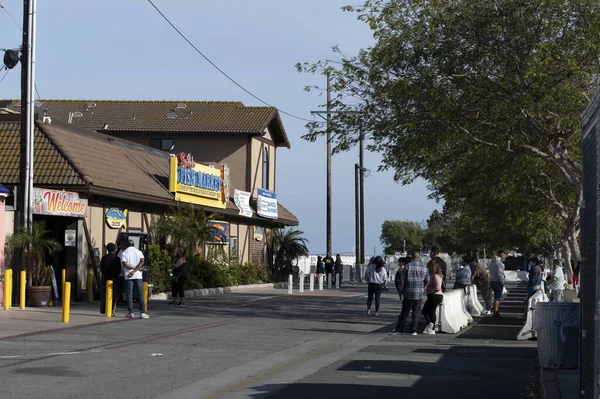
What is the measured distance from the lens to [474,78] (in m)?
23.3

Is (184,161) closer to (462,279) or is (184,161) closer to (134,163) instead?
(134,163)

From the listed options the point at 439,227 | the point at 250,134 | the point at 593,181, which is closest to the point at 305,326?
the point at 593,181

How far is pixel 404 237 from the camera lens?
14400 cm

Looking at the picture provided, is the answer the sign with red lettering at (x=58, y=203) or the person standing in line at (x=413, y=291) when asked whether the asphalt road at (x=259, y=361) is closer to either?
the person standing in line at (x=413, y=291)

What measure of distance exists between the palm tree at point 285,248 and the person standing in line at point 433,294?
30.4 meters

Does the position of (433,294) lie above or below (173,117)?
below

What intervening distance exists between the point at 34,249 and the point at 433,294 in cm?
1087

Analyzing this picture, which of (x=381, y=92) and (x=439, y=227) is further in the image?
(x=439, y=227)

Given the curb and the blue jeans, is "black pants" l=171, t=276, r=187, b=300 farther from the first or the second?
the blue jeans

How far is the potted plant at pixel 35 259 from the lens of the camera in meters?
24.5

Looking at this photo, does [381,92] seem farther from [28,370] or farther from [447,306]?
[28,370]

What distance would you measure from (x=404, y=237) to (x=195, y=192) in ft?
357

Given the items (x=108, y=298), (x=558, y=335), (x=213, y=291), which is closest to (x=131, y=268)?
(x=108, y=298)

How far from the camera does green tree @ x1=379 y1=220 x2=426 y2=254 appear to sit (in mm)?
141887
